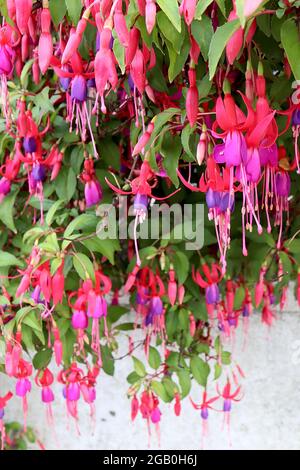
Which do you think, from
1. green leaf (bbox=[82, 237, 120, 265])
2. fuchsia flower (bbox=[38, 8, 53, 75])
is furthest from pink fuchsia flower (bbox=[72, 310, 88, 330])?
fuchsia flower (bbox=[38, 8, 53, 75])

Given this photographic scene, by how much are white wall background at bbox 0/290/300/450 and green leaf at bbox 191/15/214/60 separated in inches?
35.0

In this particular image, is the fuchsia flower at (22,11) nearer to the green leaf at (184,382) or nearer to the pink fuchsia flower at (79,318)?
the pink fuchsia flower at (79,318)

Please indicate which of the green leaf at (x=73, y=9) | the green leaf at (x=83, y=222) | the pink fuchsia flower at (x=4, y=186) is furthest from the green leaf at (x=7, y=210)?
the green leaf at (x=73, y=9)

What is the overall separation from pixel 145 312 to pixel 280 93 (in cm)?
59

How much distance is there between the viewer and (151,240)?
1062mm

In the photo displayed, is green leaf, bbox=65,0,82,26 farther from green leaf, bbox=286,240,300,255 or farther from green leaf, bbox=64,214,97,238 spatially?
green leaf, bbox=286,240,300,255

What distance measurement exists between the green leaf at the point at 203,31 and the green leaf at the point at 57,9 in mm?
159

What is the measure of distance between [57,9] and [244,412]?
115 centimetres

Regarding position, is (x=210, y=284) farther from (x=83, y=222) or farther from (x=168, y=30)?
(x=168, y=30)

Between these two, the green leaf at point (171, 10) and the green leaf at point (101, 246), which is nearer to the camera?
the green leaf at point (171, 10)

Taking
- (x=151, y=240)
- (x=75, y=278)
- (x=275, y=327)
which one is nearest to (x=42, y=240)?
(x=75, y=278)

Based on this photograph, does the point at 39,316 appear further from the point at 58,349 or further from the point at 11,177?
the point at 11,177

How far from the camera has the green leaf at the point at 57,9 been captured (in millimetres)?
608

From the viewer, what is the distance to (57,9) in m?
0.61
